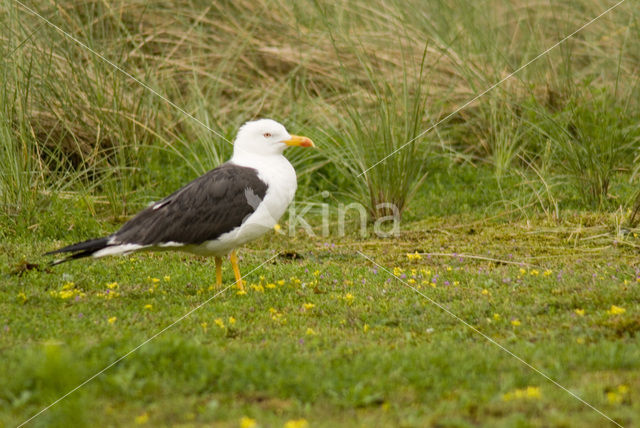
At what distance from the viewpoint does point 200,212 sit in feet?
17.3

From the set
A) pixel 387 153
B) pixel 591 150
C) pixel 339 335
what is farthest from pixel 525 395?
pixel 591 150

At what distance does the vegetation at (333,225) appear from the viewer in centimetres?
348

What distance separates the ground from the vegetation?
0.05 ft

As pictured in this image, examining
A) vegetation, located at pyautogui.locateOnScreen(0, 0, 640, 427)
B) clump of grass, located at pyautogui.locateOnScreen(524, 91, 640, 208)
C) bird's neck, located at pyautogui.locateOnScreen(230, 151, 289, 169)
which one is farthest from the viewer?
clump of grass, located at pyautogui.locateOnScreen(524, 91, 640, 208)

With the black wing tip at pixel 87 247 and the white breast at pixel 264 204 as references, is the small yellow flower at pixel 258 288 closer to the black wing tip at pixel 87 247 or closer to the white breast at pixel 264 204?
the white breast at pixel 264 204

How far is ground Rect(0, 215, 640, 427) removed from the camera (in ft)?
10.8

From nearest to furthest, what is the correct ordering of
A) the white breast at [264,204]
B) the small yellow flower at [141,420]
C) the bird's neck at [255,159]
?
the small yellow flower at [141,420] → the white breast at [264,204] → the bird's neck at [255,159]

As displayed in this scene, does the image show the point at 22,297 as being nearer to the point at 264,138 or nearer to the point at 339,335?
the point at 264,138

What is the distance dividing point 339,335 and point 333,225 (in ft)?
11.7

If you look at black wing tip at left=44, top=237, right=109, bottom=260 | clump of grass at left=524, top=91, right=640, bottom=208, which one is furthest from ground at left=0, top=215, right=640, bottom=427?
clump of grass at left=524, top=91, right=640, bottom=208

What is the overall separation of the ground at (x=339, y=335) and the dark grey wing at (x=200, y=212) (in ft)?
1.48

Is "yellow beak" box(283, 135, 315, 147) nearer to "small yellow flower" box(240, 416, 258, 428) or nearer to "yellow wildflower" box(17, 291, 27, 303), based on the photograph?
"yellow wildflower" box(17, 291, 27, 303)

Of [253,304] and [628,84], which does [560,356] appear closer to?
[253,304]

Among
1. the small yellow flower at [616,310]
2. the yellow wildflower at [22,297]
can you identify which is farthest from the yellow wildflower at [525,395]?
the yellow wildflower at [22,297]
